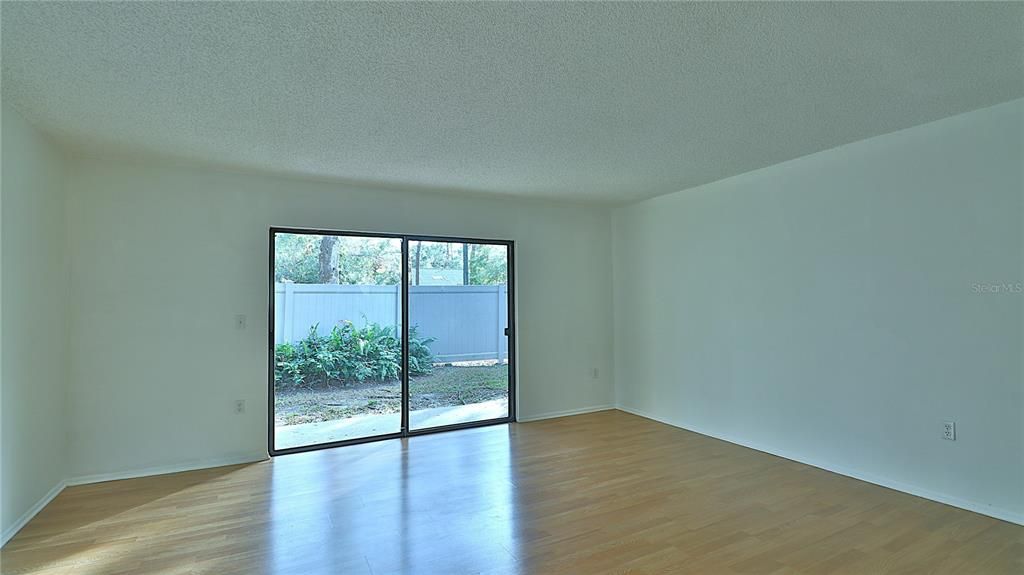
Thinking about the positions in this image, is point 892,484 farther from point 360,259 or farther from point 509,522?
point 360,259

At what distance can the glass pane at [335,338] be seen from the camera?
4.43 metres

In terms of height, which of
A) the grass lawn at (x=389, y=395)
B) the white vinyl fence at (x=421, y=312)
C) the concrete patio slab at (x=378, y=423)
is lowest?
the concrete patio slab at (x=378, y=423)

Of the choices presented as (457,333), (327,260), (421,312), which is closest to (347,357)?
(421,312)

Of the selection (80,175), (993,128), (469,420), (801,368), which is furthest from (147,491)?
(993,128)

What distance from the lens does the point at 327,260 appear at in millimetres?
4609

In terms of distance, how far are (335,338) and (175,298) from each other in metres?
1.30

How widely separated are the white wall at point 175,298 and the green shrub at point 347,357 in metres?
0.24

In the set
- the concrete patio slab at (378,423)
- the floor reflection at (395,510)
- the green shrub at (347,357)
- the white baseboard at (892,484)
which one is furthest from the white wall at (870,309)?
the green shrub at (347,357)

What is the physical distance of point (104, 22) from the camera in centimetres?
194

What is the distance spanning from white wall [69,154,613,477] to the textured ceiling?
50cm

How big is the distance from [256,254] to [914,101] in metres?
4.81

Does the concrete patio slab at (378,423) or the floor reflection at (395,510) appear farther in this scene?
the concrete patio slab at (378,423)

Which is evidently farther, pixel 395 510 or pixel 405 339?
pixel 405 339

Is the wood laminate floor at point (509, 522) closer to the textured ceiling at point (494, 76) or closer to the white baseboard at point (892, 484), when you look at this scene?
the white baseboard at point (892, 484)
